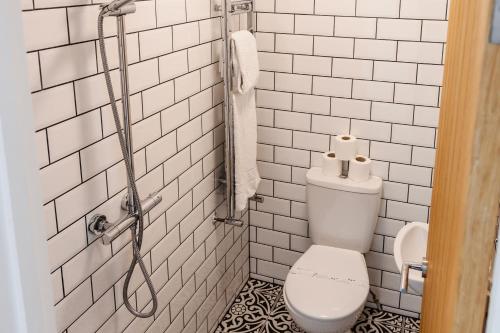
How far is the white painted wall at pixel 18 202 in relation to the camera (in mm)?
968

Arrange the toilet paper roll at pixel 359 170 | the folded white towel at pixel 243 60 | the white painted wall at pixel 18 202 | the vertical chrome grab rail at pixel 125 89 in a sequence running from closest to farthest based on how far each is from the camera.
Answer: the white painted wall at pixel 18 202 < the vertical chrome grab rail at pixel 125 89 < the folded white towel at pixel 243 60 < the toilet paper roll at pixel 359 170

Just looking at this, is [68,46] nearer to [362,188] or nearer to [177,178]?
[177,178]

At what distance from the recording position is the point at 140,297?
6.55 ft

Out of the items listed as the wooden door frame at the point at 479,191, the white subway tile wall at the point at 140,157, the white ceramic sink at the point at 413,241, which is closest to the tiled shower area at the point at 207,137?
the white subway tile wall at the point at 140,157

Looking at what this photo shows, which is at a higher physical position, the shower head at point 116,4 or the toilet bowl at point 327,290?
the shower head at point 116,4

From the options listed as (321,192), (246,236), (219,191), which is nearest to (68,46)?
(219,191)

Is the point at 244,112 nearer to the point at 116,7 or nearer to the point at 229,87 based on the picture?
the point at 229,87

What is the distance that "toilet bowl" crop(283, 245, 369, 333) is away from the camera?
222 cm

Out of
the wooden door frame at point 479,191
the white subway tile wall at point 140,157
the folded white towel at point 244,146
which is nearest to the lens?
the wooden door frame at point 479,191

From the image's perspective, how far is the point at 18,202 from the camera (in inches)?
40.3

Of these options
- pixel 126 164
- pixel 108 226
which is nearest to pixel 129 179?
pixel 126 164

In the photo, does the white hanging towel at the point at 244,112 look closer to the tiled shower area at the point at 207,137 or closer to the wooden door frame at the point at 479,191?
the tiled shower area at the point at 207,137

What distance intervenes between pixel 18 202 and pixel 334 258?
5.92ft

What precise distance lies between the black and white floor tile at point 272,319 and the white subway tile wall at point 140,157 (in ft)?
0.37
